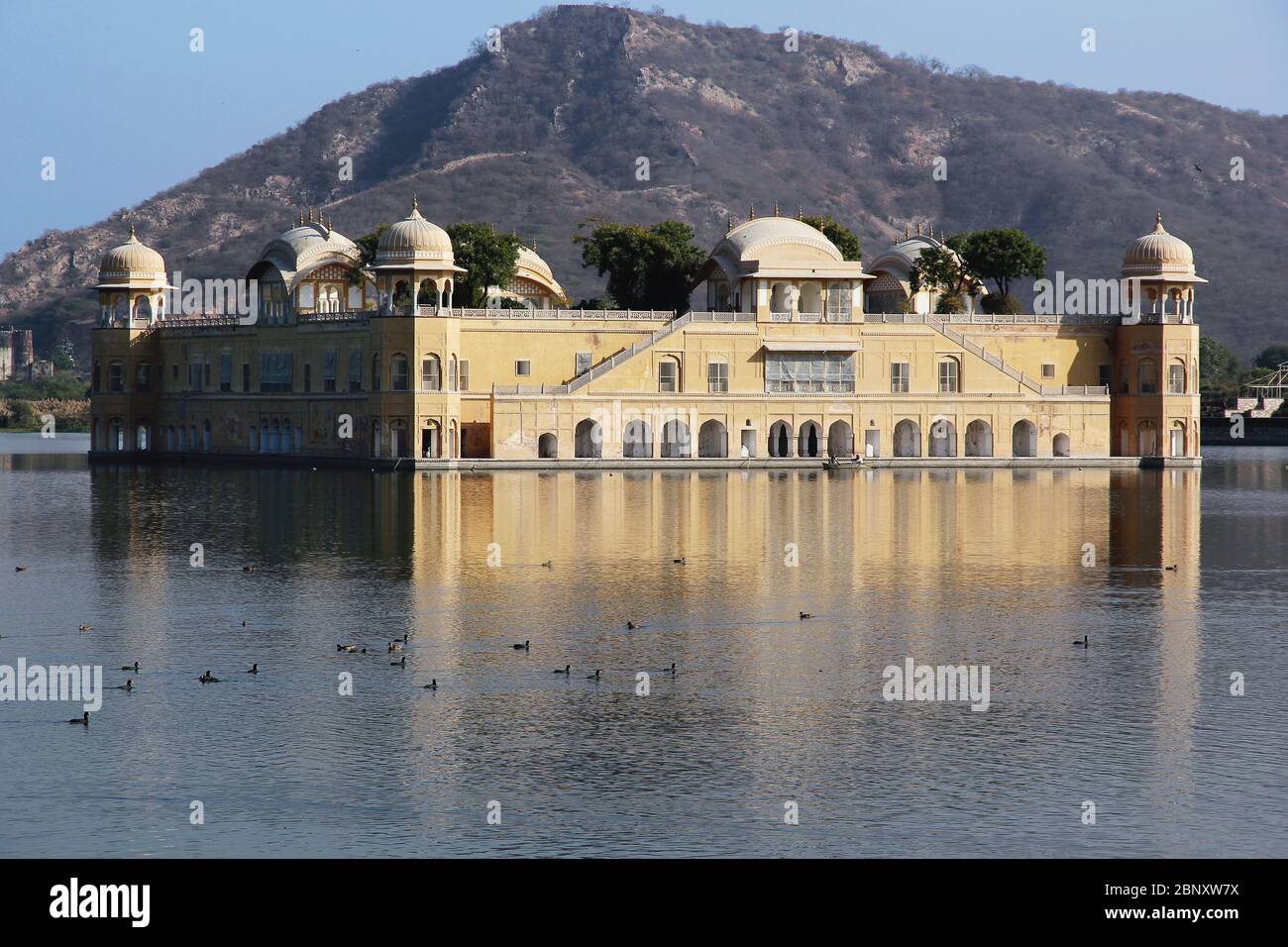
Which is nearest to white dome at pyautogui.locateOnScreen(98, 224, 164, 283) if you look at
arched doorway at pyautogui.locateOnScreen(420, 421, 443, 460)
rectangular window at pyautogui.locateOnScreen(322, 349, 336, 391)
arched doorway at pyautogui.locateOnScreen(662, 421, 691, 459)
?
rectangular window at pyautogui.locateOnScreen(322, 349, 336, 391)

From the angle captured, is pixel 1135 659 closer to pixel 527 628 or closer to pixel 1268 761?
pixel 1268 761

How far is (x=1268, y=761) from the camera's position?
2175cm

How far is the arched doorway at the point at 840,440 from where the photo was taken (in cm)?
8156

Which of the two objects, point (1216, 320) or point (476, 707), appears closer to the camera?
point (476, 707)

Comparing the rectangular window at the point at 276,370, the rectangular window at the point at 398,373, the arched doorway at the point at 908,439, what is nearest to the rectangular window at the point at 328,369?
the rectangular window at the point at 276,370

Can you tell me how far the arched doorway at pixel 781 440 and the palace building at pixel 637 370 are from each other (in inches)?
4.4

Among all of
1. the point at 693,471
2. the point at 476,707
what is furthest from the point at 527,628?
the point at 693,471

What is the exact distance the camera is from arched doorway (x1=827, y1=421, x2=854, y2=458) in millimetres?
81562

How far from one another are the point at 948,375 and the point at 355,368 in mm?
23795

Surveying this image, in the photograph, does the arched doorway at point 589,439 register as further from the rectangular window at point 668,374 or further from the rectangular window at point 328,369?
the rectangular window at point 328,369

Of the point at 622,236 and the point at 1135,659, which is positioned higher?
the point at 622,236

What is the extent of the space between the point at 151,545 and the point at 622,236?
51794 mm

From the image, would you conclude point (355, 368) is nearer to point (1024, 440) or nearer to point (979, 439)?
point (979, 439)
